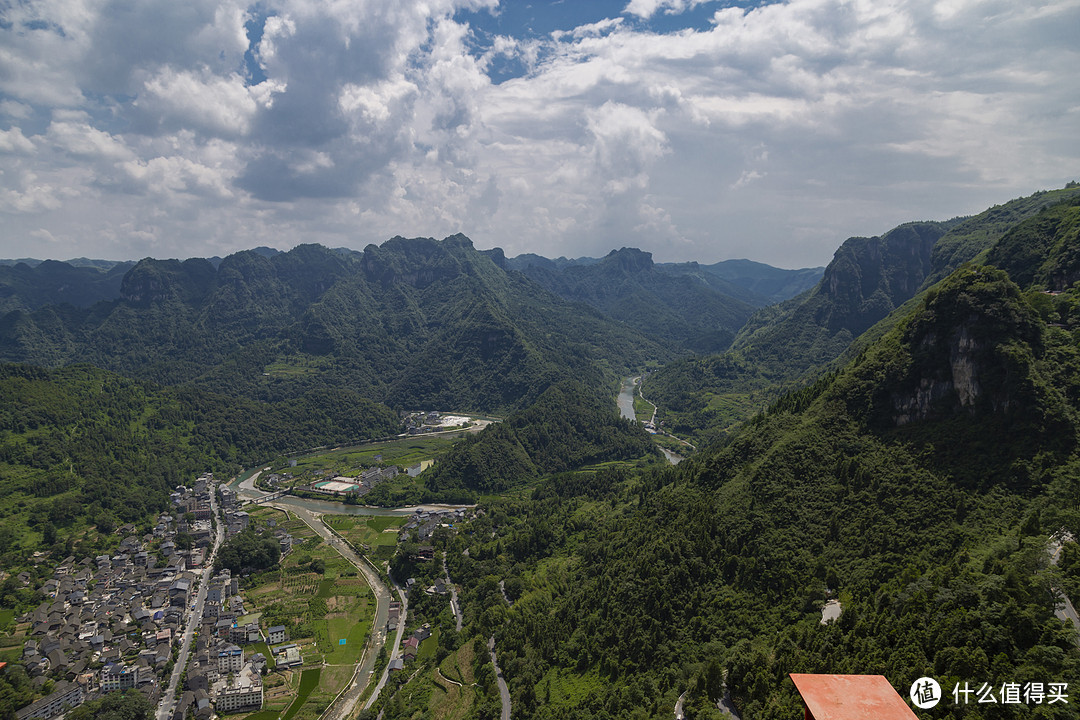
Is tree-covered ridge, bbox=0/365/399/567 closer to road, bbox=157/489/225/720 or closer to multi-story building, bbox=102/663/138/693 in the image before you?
road, bbox=157/489/225/720

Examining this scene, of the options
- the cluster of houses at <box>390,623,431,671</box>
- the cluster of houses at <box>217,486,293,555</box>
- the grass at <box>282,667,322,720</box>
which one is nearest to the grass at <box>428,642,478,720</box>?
the cluster of houses at <box>390,623,431,671</box>

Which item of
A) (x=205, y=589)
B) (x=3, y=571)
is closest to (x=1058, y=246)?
(x=205, y=589)

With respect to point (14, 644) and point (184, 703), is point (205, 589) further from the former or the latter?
point (184, 703)

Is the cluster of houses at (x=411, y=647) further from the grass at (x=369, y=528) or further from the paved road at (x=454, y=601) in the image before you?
the grass at (x=369, y=528)

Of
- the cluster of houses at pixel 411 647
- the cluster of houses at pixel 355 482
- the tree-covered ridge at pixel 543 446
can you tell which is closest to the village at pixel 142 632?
the cluster of houses at pixel 411 647

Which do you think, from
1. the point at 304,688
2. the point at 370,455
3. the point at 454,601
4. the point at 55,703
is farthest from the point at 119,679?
the point at 370,455
